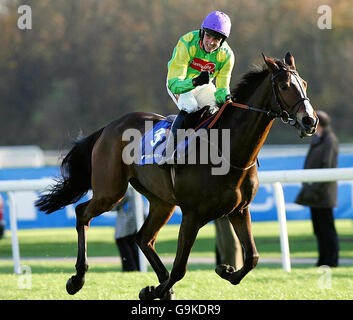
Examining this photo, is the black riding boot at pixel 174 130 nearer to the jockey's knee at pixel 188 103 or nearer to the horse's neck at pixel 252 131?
the jockey's knee at pixel 188 103

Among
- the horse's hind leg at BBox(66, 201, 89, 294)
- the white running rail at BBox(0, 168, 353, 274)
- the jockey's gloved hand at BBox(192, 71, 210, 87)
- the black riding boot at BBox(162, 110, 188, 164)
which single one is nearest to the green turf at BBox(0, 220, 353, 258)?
the white running rail at BBox(0, 168, 353, 274)

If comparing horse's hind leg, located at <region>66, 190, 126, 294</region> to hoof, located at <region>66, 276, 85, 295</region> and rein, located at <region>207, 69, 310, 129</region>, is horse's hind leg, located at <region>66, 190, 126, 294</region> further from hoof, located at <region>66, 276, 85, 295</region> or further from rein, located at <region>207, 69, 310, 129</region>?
rein, located at <region>207, 69, 310, 129</region>

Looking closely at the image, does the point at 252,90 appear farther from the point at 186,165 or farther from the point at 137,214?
the point at 137,214

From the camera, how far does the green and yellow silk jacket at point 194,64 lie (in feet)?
17.4

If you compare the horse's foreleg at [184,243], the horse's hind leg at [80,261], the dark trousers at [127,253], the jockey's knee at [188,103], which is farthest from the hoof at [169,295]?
the dark trousers at [127,253]

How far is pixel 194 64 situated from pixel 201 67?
6 cm

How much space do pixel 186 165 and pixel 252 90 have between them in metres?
0.74

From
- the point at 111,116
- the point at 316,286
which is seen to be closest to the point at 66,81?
the point at 111,116

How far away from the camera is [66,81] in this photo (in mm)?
32531

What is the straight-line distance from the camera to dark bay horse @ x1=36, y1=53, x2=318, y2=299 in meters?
5.00

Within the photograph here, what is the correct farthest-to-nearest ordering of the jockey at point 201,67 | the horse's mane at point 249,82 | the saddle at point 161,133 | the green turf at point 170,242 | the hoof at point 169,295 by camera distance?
1. the green turf at point 170,242
2. the hoof at point 169,295
3. the saddle at point 161,133
4. the horse's mane at point 249,82
5. the jockey at point 201,67

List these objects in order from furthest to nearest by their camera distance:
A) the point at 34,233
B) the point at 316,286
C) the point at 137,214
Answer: the point at 34,233 < the point at 137,214 < the point at 316,286

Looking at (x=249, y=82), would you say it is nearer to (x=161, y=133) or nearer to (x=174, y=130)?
(x=174, y=130)

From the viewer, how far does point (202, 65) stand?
17.8 feet
